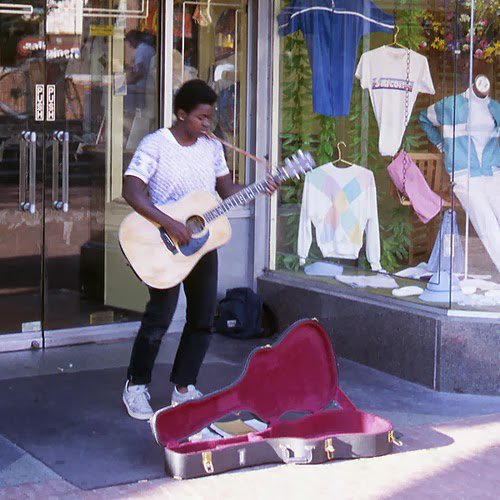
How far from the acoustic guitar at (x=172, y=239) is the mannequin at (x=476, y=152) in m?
1.47

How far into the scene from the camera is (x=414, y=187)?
7.12m

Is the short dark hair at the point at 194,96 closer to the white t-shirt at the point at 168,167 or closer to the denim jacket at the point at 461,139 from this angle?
the white t-shirt at the point at 168,167

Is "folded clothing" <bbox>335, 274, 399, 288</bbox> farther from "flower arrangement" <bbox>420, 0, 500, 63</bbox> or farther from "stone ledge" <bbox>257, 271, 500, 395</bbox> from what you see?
"flower arrangement" <bbox>420, 0, 500, 63</bbox>

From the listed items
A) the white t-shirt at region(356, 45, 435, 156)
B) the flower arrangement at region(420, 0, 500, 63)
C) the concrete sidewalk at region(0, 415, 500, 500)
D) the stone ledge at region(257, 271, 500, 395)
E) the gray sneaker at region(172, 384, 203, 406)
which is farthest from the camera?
the white t-shirt at region(356, 45, 435, 156)

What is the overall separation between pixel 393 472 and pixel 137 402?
1460 mm

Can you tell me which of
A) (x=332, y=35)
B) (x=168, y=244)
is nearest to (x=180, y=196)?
(x=168, y=244)

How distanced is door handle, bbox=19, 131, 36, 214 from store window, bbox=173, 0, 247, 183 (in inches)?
42.9

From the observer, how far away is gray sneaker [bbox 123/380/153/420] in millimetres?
5863

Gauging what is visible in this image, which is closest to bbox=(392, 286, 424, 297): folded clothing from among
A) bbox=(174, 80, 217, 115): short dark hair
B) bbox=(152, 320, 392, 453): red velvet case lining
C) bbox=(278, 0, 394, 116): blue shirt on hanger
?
bbox=(278, 0, 394, 116): blue shirt on hanger

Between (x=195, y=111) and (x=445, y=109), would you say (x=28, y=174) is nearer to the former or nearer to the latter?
(x=195, y=111)

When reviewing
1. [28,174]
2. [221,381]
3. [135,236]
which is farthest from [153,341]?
[28,174]

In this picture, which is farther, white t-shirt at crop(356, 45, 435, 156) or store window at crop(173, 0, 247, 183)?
store window at crop(173, 0, 247, 183)

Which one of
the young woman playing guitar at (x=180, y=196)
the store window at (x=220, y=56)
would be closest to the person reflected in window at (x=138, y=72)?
the store window at (x=220, y=56)

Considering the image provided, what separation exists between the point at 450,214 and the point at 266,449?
2.35m
